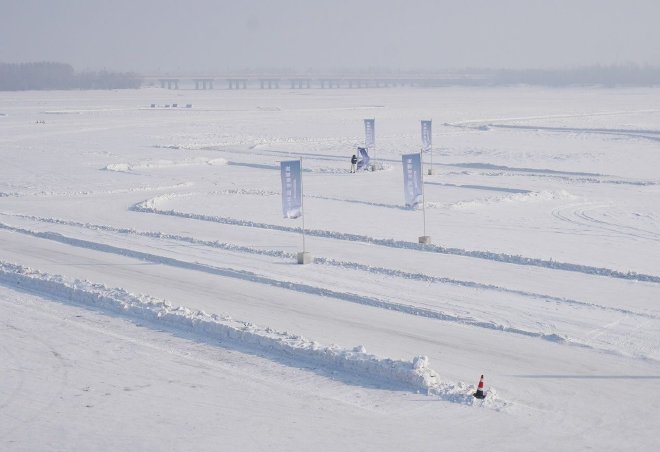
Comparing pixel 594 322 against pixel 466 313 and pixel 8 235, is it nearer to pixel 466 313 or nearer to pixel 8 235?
pixel 466 313

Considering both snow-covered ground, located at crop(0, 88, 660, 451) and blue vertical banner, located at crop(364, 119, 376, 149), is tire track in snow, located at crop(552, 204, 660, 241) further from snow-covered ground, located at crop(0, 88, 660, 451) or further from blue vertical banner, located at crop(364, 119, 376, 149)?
blue vertical banner, located at crop(364, 119, 376, 149)

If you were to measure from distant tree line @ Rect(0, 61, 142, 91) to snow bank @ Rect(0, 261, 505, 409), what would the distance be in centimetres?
15500

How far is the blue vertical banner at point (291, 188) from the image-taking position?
1858 cm

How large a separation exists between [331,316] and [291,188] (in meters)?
5.31

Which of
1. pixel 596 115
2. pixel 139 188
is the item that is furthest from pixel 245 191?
pixel 596 115

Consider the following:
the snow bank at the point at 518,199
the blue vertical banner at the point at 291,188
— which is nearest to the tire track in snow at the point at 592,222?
the snow bank at the point at 518,199

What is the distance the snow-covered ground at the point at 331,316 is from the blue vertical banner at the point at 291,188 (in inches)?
32.9

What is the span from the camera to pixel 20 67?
607ft

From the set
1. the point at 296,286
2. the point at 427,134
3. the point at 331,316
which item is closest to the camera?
Answer: the point at 331,316

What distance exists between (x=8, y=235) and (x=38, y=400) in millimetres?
11927

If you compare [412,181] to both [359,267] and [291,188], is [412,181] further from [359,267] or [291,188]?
[359,267]

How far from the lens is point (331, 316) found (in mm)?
13867

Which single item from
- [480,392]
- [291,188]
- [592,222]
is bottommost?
[592,222]

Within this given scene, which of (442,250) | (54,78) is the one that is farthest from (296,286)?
(54,78)
